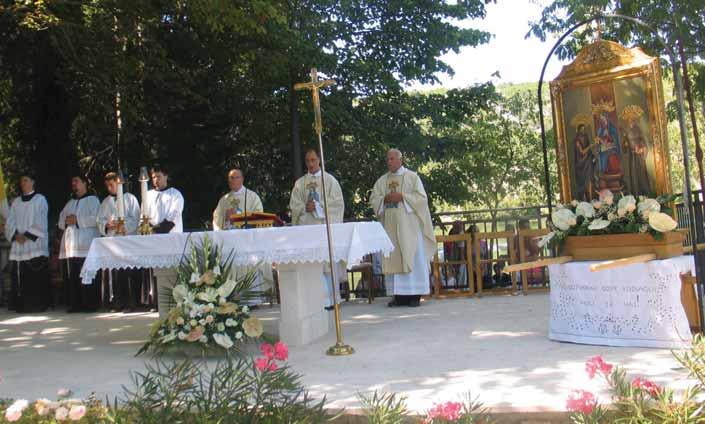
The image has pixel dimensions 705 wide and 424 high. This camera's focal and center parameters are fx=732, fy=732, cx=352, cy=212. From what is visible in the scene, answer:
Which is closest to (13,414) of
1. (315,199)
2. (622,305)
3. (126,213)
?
(622,305)

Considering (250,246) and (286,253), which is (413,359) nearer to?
(286,253)

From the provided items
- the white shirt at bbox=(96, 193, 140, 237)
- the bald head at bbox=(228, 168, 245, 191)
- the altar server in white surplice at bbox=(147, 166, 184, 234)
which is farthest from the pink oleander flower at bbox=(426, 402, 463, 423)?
the white shirt at bbox=(96, 193, 140, 237)

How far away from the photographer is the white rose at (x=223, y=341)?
234 inches

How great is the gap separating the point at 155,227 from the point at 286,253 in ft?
12.3

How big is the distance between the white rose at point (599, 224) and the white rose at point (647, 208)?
0.94ft

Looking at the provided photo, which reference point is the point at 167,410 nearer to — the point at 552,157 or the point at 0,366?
the point at 0,366

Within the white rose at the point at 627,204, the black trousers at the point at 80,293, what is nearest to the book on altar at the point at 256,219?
the white rose at the point at 627,204

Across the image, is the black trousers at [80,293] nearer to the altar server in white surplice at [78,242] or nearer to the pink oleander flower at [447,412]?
the altar server in white surplice at [78,242]

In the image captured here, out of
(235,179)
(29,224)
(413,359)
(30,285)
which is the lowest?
(413,359)

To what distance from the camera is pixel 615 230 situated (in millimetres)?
6352

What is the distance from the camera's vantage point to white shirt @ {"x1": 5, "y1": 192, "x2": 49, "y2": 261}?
10.9m

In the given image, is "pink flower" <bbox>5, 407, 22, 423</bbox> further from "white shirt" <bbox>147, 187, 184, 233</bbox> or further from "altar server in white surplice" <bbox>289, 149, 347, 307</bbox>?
"white shirt" <bbox>147, 187, 184, 233</bbox>

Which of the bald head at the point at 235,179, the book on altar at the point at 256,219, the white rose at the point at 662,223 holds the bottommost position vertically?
the white rose at the point at 662,223

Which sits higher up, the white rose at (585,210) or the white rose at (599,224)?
the white rose at (585,210)
